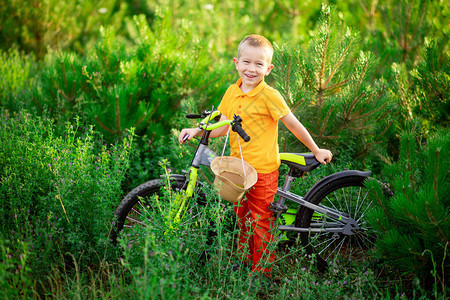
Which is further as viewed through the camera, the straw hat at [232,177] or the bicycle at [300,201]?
the bicycle at [300,201]

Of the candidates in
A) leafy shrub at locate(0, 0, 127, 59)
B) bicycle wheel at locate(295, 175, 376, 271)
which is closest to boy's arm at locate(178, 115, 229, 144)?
bicycle wheel at locate(295, 175, 376, 271)

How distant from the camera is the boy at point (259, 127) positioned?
7.62ft

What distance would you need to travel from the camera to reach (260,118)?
2410 millimetres

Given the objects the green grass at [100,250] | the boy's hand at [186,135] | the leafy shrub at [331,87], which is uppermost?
the leafy shrub at [331,87]

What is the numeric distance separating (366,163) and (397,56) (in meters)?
1.67

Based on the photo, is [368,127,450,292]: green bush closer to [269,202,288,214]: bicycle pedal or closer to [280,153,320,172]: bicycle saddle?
[280,153,320,172]: bicycle saddle

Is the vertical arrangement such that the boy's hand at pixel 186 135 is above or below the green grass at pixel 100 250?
above

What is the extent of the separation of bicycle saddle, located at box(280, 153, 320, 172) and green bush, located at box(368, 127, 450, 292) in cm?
42

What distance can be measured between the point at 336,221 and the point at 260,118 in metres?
0.90

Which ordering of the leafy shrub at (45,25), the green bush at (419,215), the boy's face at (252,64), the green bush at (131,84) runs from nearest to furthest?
the green bush at (419,215), the boy's face at (252,64), the green bush at (131,84), the leafy shrub at (45,25)

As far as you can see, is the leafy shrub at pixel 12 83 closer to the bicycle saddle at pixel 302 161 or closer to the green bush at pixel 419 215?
the bicycle saddle at pixel 302 161

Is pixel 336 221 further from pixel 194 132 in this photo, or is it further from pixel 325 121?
pixel 194 132

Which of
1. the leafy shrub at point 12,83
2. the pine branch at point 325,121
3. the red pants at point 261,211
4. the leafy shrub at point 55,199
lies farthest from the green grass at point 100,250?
the leafy shrub at point 12,83

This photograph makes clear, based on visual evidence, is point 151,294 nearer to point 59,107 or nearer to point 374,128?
point 374,128
